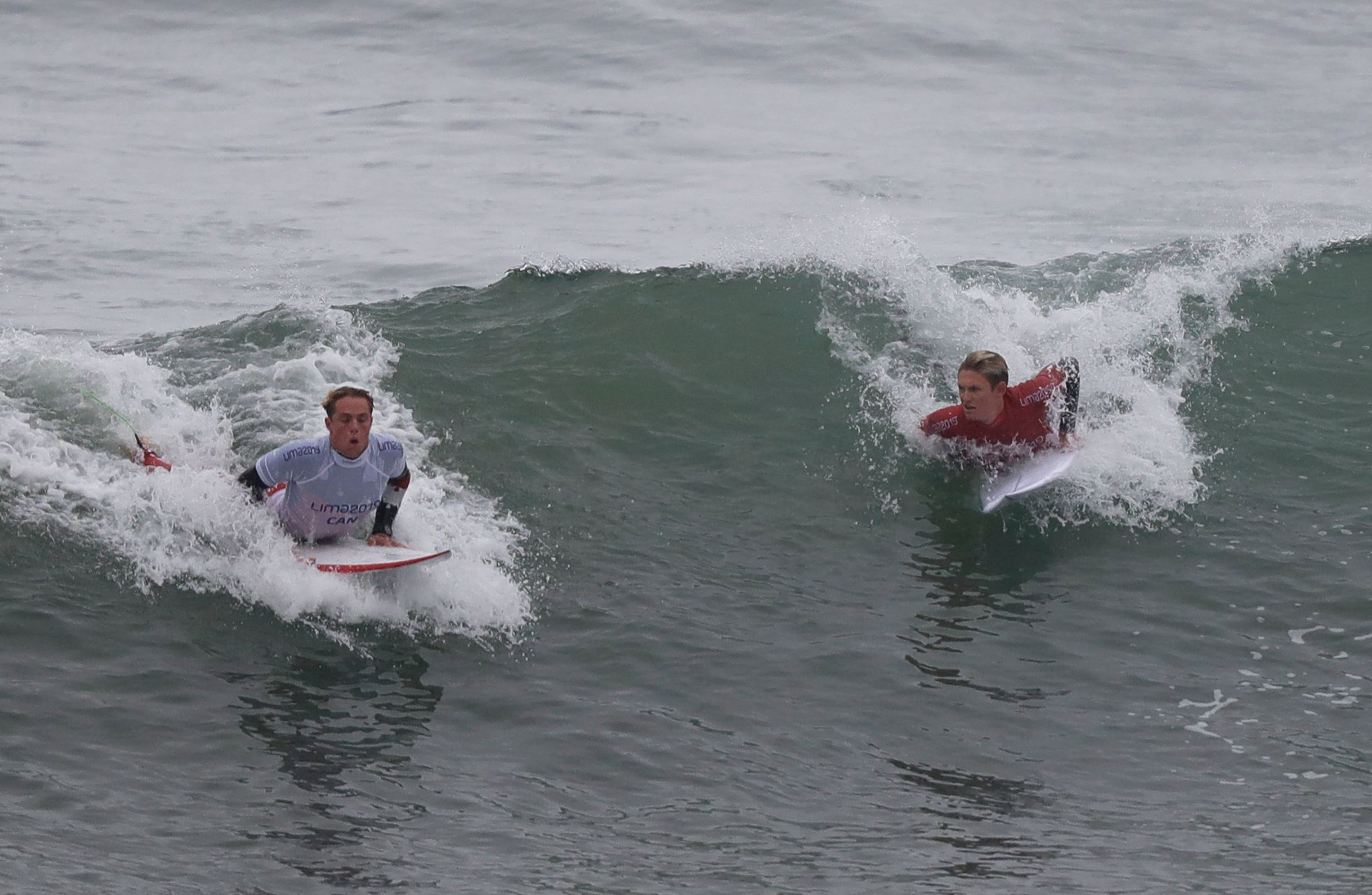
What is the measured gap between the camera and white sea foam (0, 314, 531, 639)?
827cm

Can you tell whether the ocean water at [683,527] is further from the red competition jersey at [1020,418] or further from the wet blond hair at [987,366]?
the wet blond hair at [987,366]

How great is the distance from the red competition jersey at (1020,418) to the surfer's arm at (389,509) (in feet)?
12.1

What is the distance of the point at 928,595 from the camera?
28.9 ft

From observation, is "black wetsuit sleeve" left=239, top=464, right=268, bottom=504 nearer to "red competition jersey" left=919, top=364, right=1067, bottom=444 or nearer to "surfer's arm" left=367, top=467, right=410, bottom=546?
"surfer's arm" left=367, top=467, right=410, bottom=546

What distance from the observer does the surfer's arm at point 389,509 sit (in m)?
8.52

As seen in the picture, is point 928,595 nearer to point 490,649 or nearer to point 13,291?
point 490,649

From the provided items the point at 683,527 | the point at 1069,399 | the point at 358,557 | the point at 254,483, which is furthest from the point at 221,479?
the point at 1069,399

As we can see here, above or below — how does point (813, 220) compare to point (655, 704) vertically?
above

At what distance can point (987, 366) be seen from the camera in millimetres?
9672

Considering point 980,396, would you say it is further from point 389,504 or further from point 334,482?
point 334,482

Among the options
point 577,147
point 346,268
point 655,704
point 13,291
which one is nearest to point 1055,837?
point 655,704

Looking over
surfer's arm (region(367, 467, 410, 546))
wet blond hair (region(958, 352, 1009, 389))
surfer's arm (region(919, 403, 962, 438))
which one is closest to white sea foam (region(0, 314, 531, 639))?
surfer's arm (region(367, 467, 410, 546))

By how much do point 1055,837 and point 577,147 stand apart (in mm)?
15404

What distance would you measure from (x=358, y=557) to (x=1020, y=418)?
4345 millimetres
